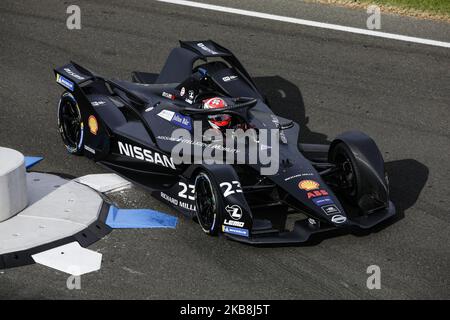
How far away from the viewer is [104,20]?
647 inches

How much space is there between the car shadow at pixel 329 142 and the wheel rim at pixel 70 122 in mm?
2498

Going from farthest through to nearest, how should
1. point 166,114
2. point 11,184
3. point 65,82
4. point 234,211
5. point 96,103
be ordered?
1. point 65,82
2. point 96,103
3. point 166,114
4. point 11,184
5. point 234,211

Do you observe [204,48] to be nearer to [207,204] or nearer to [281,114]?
[281,114]

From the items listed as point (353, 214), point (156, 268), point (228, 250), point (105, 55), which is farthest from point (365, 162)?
point (105, 55)

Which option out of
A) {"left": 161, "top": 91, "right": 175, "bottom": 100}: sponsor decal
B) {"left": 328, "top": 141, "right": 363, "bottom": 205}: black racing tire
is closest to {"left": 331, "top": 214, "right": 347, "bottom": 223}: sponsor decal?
{"left": 328, "top": 141, "right": 363, "bottom": 205}: black racing tire

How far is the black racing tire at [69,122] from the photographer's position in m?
12.0

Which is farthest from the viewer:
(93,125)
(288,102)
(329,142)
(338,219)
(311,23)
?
(311,23)

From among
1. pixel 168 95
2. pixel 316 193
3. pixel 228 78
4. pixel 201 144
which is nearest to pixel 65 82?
pixel 168 95

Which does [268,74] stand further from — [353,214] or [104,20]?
[353,214]

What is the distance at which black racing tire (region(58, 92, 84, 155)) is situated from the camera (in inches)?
474

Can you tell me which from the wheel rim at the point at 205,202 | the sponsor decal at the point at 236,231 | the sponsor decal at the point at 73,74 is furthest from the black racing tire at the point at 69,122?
the sponsor decal at the point at 236,231

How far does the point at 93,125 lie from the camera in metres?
11.7

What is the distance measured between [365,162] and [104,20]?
725cm

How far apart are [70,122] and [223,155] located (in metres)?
2.57
